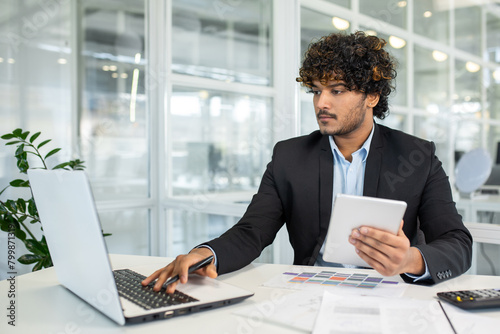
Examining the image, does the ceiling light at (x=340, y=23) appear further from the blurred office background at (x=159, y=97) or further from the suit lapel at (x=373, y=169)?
the suit lapel at (x=373, y=169)

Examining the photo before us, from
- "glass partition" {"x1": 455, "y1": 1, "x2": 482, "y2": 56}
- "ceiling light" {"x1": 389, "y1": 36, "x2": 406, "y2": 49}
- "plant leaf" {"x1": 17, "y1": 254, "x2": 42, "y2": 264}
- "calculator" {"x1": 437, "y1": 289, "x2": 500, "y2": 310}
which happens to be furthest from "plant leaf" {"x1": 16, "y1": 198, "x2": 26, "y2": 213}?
"glass partition" {"x1": 455, "y1": 1, "x2": 482, "y2": 56}

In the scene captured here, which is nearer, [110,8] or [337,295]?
[337,295]

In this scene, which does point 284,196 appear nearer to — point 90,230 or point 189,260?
point 189,260

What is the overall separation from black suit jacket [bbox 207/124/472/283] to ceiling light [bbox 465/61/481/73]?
5.54m

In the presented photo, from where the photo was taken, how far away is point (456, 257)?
4.44 feet

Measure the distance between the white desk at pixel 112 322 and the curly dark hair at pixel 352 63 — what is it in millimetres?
849

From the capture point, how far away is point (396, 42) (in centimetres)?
390

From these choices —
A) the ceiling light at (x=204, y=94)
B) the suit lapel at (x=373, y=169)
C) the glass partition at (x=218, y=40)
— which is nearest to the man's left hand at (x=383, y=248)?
the suit lapel at (x=373, y=169)

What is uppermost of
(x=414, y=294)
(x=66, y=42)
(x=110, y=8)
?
(x=110, y=8)

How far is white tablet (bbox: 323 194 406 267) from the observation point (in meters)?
1.05

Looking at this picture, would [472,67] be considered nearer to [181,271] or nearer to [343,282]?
[343,282]

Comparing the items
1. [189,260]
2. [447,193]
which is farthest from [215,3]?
[189,260]

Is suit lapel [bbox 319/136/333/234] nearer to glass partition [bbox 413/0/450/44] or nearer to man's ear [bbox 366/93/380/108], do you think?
man's ear [bbox 366/93/380/108]

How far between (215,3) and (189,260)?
2926 millimetres
